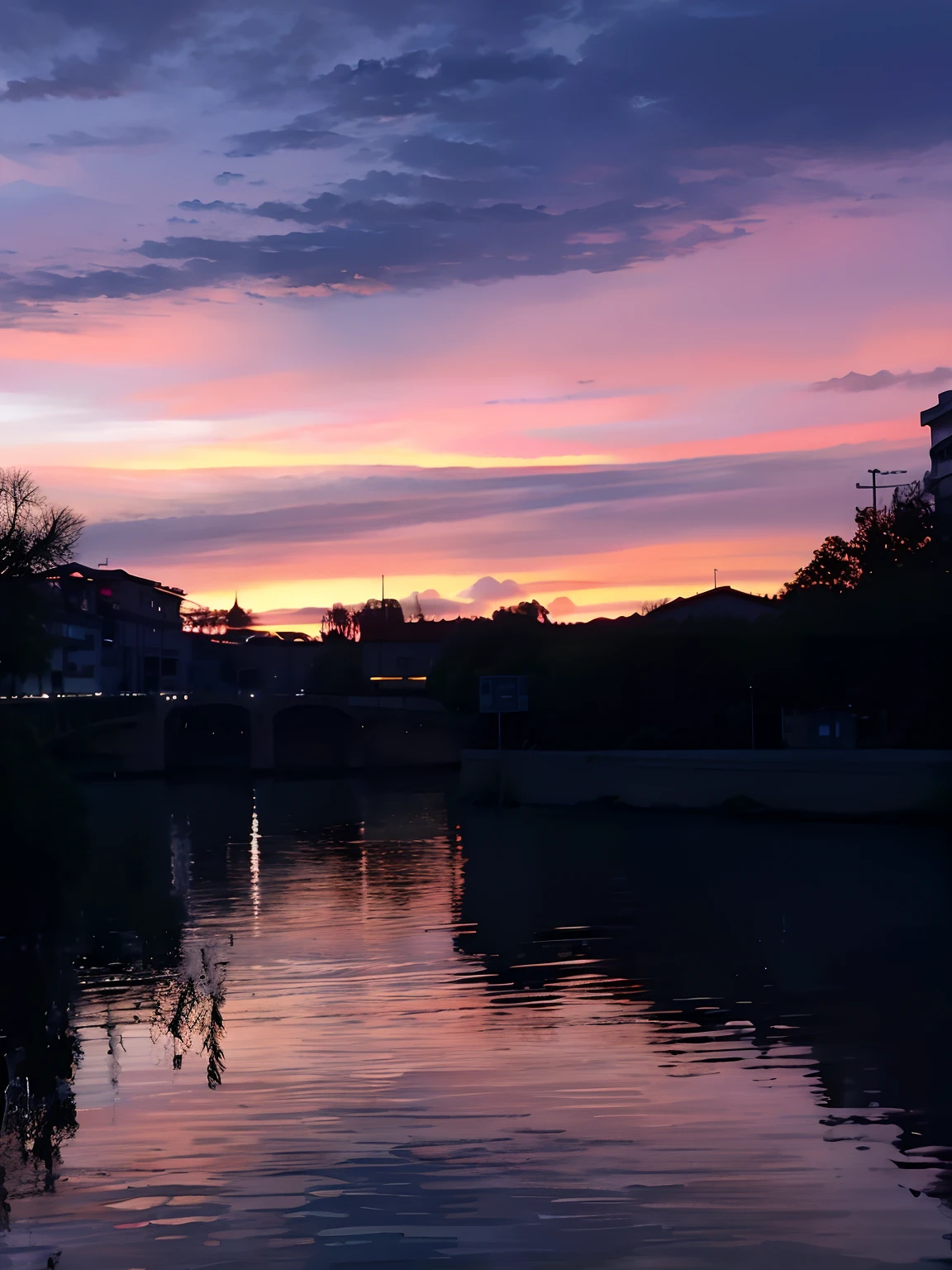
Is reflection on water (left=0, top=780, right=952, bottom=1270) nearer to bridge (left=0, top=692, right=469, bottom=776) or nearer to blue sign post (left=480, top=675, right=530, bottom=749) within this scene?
blue sign post (left=480, top=675, right=530, bottom=749)

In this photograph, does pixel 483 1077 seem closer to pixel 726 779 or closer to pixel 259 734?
pixel 726 779

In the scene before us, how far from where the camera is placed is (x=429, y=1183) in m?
14.6

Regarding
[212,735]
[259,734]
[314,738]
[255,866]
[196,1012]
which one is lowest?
[255,866]

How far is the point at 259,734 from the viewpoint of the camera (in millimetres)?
123375

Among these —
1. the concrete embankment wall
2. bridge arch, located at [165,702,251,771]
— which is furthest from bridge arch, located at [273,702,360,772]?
the concrete embankment wall

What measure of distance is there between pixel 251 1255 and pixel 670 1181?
4256 mm

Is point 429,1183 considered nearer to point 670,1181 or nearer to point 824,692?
point 670,1181

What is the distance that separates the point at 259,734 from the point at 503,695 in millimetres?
39393

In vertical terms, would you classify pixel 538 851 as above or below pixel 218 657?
Answer: below

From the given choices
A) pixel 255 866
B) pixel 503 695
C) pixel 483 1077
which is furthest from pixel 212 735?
pixel 483 1077

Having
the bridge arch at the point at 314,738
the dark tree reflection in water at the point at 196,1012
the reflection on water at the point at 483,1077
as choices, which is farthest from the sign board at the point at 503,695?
the dark tree reflection in water at the point at 196,1012

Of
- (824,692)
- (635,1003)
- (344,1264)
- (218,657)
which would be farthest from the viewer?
(218,657)

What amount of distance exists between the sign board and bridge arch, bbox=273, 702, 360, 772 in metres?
42.6

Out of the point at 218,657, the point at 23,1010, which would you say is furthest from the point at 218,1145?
the point at 218,657
